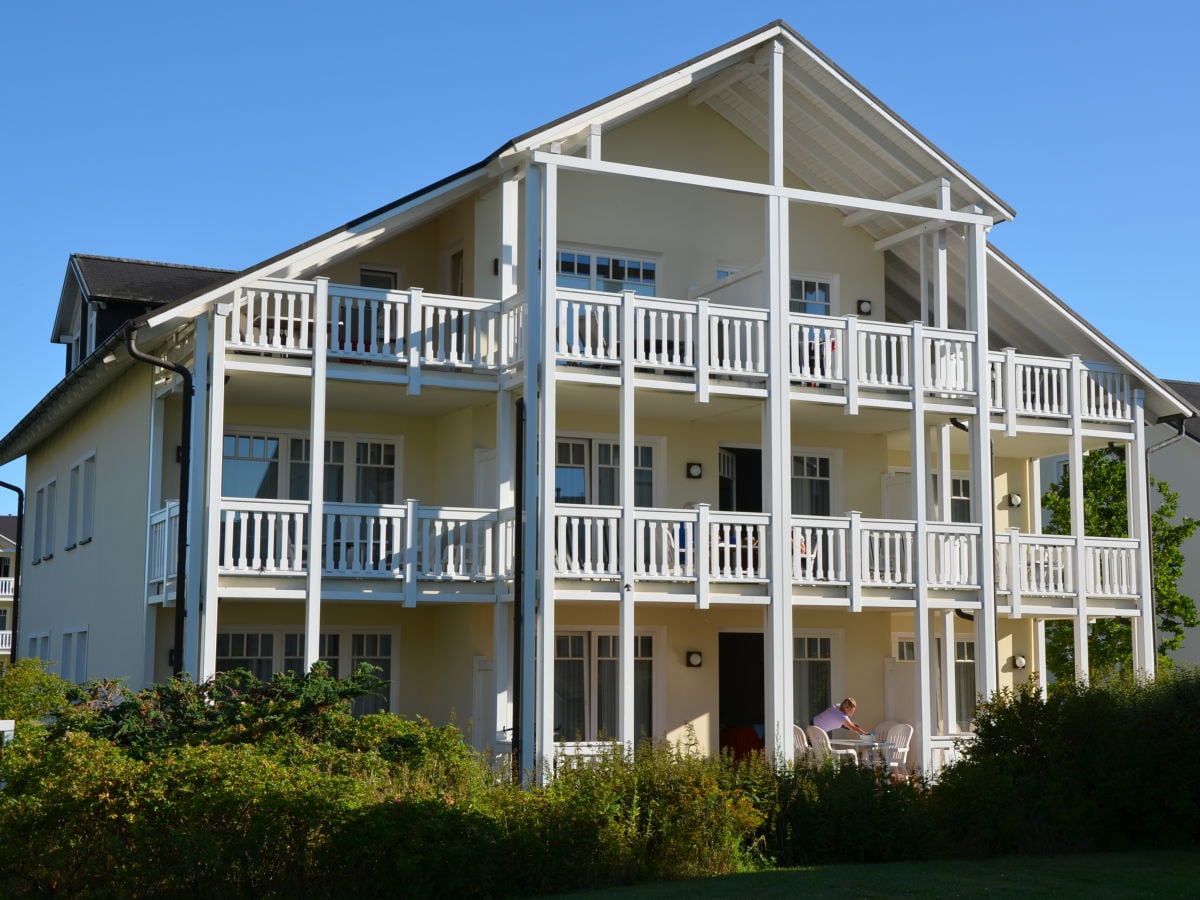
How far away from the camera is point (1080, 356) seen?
2398 centimetres

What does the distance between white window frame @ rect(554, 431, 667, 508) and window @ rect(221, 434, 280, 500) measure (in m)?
3.89

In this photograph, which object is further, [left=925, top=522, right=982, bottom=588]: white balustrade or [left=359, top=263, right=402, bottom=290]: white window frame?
[left=359, top=263, right=402, bottom=290]: white window frame

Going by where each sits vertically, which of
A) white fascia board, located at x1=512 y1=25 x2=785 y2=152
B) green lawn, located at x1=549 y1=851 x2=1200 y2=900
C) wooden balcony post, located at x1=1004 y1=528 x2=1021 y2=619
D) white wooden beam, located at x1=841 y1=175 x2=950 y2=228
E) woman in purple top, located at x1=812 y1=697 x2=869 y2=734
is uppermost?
white fascia board, located at x1=512 y1=25 x2=785 y2=152

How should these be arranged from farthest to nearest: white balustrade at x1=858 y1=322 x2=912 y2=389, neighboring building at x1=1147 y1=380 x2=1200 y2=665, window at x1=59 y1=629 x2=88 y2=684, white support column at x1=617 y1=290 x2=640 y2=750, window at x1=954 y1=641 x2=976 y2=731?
neighboring building at x1=1147 y1=380 x2=1200 y2=665 → window at x1=59 y1=629 x2=88 y2=684 → window at x1=954 y1=641 x2=976 y2=731 → white balustrade at x1=858 y1=322 x2=912 y2=389 → white support column at x1=617 y1=290 x2=640 y2=750

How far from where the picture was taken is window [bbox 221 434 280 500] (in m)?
21.6

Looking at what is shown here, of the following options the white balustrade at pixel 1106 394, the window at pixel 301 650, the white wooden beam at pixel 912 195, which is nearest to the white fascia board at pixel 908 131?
the white wooden beam at pixel 912 195

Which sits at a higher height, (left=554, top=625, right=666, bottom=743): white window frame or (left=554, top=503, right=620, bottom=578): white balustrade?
(left=554, top=503, right=620, bottom=578): white balustrade

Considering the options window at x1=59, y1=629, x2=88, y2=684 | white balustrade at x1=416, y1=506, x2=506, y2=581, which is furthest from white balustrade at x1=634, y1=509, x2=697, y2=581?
window at x1=59, y1=629, x2=88, y2=684

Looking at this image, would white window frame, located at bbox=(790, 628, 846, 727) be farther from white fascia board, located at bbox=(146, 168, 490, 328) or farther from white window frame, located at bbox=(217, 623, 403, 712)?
white fascia board, located at bbox=(146, 168, 490, 328)

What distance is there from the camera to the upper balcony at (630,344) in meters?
19.8

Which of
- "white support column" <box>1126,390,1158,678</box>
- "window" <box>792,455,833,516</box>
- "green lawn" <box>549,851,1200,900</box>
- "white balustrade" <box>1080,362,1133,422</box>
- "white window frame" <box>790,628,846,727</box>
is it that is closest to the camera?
"green lawn" <box>549,851,1200,900</box>

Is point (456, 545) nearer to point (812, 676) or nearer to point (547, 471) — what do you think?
point (547, 471)

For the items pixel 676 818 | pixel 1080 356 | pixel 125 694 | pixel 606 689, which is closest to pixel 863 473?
pixel 1080 356

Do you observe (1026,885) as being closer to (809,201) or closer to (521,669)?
(521,669)
